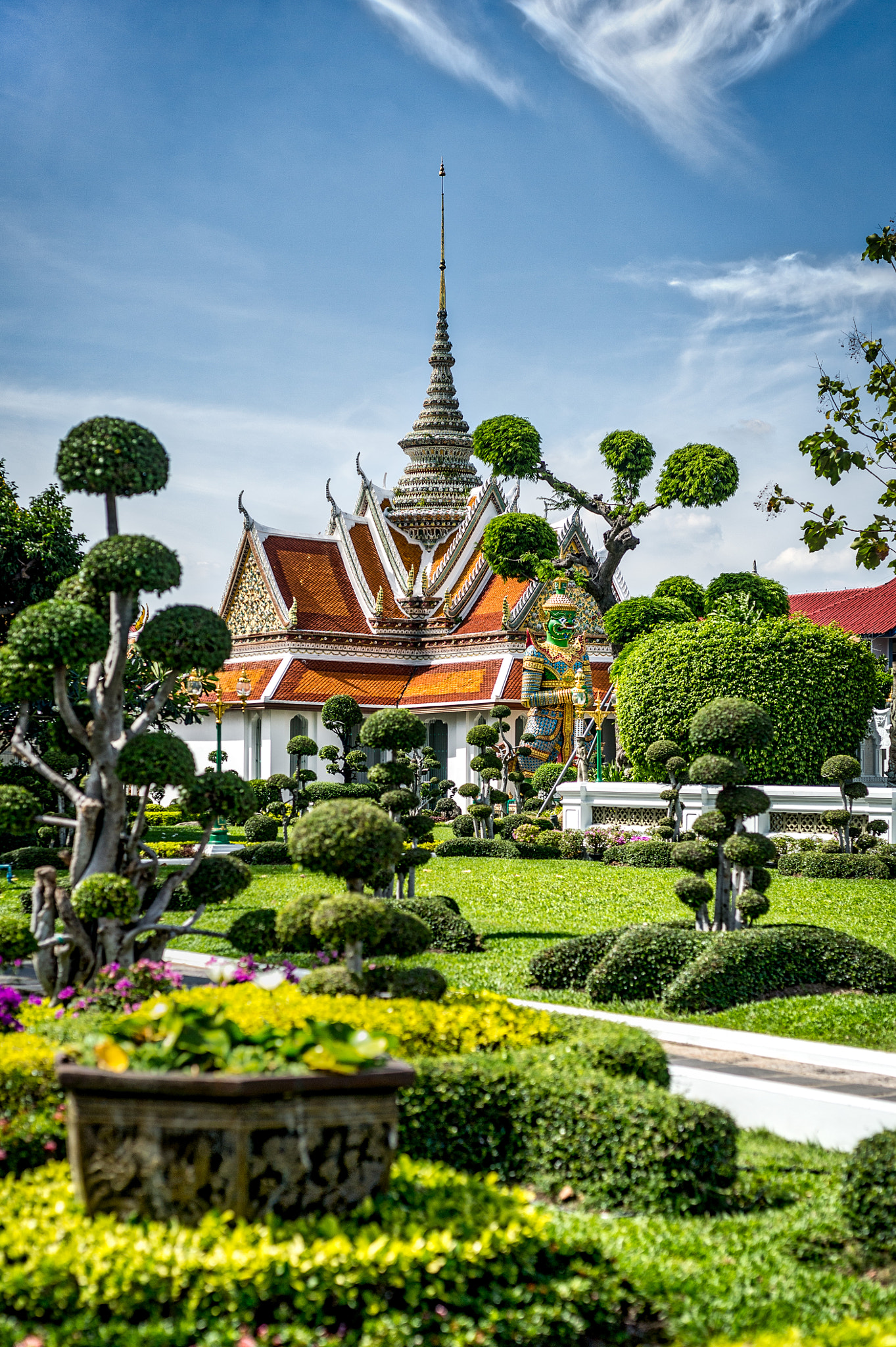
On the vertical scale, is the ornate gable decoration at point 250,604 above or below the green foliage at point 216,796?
above

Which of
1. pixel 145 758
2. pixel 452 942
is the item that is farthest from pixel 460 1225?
pixel 452 942

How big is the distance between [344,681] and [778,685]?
17.3 meters

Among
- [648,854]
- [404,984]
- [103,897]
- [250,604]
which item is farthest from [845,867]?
[250,604]

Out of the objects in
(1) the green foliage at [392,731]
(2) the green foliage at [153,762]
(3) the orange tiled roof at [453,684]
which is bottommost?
(2) the green foliage at [153,762]

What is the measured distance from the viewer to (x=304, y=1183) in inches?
199

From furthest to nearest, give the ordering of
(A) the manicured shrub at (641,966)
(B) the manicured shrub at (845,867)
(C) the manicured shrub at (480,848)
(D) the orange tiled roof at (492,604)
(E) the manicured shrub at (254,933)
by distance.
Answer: (D) the orange tiled roof at (492,604), (C) the manicured shrub at (480,848), (B) the manicured shrub at (845,867), (A) the manicured shrub at (641,966), (E) the manicured shrub at (254,933)

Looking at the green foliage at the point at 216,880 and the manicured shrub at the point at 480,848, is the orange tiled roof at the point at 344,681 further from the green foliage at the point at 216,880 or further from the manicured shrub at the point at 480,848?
the green foliage at the point at 216,880

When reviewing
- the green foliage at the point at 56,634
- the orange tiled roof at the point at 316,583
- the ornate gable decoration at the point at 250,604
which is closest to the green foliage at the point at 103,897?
the green foliage at the point at 56,634

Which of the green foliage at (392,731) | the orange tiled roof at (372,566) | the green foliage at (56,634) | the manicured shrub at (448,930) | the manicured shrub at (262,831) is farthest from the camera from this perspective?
the orange tiled roof at (372,566)

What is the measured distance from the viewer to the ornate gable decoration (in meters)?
42.2

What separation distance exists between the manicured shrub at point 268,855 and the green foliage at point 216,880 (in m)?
13.9

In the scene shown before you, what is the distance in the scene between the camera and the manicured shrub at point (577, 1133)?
6426 millimetres

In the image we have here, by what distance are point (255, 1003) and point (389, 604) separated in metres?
36.5

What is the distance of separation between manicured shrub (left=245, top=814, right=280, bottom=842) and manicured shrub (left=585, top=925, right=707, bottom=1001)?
16841 mm
